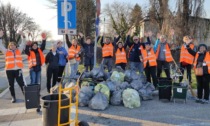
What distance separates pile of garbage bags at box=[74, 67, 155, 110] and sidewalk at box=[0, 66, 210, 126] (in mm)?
180

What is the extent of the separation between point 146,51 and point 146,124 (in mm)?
3702

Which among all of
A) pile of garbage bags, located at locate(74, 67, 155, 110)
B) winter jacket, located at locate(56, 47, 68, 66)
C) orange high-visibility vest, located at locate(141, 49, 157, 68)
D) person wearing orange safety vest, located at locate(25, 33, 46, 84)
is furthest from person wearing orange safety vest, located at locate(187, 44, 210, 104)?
person wearing orange safety vest, located at locate(25, 33, 46, 84)

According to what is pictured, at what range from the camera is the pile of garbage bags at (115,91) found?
676 centimetres

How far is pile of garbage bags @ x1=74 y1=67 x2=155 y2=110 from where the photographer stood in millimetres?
6758

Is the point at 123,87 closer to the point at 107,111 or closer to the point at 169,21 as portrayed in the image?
the point at 107,111

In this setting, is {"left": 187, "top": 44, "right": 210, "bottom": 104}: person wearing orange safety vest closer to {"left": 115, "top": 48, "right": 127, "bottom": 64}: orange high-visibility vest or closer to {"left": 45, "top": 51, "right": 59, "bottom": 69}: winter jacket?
{"left": 115, "top": 48, "right": 127, "bottom": 64}: orange high-visibility vest

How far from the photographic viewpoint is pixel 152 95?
820cm

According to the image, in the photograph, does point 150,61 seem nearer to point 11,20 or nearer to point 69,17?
point 69,17

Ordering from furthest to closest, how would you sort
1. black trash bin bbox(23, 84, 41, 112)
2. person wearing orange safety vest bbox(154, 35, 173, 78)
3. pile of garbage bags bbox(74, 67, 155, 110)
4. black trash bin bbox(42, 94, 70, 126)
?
person wearing orange safety vest bbox(154, 35, 173, 78)
pile of garbage bags bbox(74, 67, 155, 110)
black trash bin bbox(23, 84, 41, 112)
black trash bin bbox(42, 94, 70, 126)

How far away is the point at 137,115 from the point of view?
6324mm

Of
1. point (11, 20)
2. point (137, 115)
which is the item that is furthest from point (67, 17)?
point (11, 20)

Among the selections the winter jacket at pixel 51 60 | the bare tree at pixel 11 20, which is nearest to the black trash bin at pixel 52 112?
the winter jacket at pixel 51 60

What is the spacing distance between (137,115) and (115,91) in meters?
1.14

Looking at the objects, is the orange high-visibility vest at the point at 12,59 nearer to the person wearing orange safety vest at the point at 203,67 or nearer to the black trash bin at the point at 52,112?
the black trash bin at the point at 52,112
